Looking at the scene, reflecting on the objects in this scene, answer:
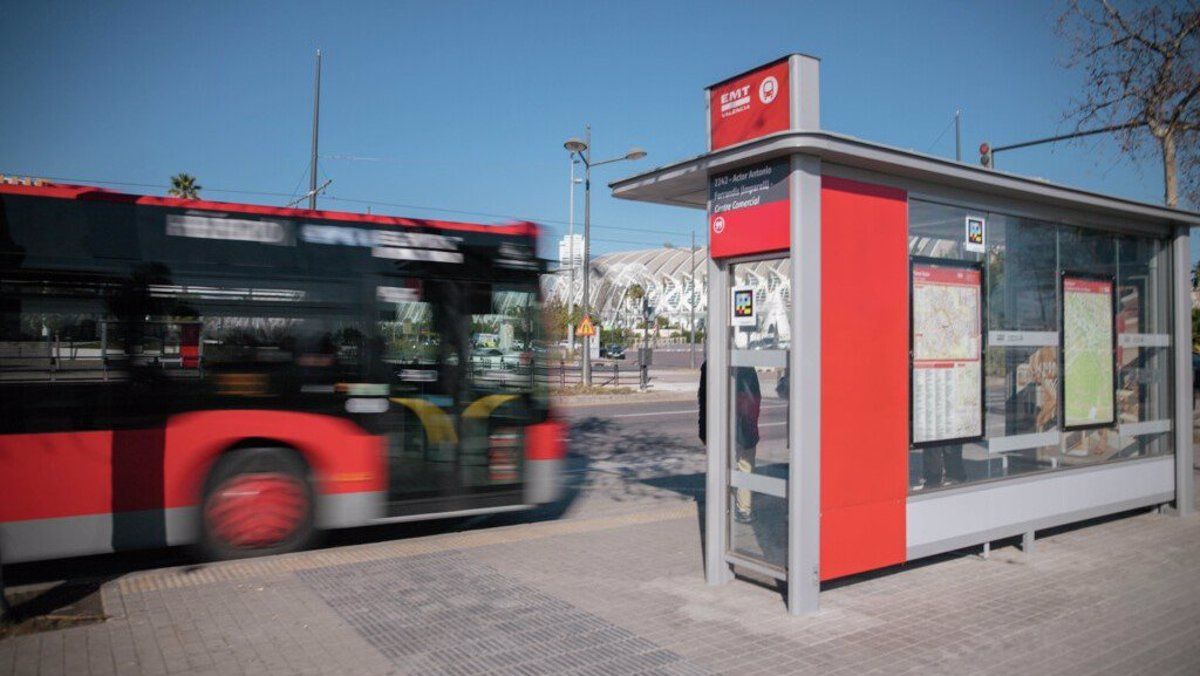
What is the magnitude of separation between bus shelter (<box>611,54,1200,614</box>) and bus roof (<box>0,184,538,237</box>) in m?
1.79

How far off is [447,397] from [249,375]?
1695 millimetres

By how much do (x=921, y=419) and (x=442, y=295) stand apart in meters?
4.29

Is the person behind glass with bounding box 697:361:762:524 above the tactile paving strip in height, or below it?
above

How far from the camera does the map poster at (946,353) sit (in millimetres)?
6172

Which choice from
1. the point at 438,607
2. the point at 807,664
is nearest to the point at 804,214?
the point at 807,664

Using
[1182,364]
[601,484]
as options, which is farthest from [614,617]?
[1182,364]

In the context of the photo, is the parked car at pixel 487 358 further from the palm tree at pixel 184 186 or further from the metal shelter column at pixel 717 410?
the palm tree at pixel 184 186

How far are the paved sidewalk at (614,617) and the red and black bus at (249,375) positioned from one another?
61 centimetres

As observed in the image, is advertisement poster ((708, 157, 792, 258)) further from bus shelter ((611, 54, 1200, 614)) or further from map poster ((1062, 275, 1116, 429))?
map poster ((1062, 275, 1116, 429))

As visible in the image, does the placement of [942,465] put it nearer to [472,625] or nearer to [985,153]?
[472,625]

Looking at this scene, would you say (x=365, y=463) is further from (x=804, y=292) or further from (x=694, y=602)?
(x=804, y=292)

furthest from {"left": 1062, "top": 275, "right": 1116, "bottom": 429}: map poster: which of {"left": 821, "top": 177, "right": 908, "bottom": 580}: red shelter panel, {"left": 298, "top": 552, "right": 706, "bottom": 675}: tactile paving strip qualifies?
{"left": 298, "top": 552, "right": 706, "bottom": 675}: tactile paving strip

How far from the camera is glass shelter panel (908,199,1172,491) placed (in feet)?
21.6

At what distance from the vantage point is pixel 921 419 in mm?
6160
